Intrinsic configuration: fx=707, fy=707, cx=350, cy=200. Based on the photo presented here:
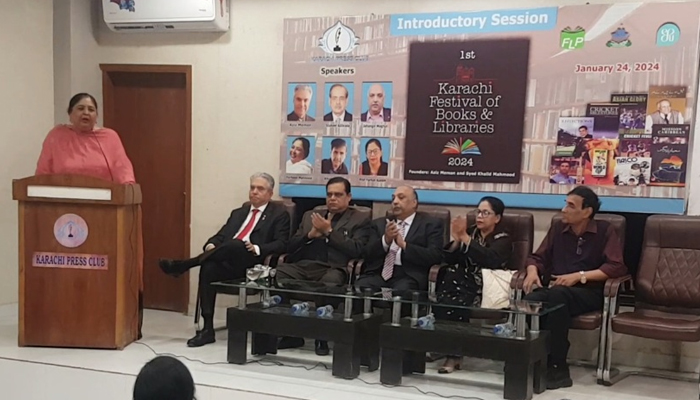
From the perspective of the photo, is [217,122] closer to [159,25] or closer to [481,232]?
[159,25]

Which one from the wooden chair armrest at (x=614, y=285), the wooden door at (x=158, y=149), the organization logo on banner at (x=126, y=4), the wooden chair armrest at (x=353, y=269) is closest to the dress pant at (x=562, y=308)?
the wooden chair armrest at (x=614, y=285)

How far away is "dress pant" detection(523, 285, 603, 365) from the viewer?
151 inches

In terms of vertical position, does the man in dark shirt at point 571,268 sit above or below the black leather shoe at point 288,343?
above

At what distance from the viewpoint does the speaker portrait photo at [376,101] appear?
16.2ft

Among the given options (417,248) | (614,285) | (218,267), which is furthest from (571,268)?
(218,267)

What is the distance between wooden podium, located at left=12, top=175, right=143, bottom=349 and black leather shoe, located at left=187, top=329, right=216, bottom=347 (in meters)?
0.46

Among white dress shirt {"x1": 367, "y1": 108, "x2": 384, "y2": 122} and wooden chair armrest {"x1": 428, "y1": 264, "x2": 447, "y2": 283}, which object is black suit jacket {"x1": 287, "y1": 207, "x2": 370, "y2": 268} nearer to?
wooden chair armrest {"x1": 428, "y1": 264, "x2": 447, "y2": 283}

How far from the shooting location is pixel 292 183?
5215 millimetres

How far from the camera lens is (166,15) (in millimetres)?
5359

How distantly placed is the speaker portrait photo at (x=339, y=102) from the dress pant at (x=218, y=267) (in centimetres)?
118

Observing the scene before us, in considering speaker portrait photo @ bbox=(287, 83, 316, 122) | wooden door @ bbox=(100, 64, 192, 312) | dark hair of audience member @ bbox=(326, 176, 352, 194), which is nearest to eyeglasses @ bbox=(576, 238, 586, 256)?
dark hair of audience member @ bbox=(326, 176, 352, 194)

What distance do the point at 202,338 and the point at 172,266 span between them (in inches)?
19.5

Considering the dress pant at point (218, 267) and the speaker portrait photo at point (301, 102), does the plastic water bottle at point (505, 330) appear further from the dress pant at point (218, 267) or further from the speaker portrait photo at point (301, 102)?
the speaker portrait photo at point (301, 102)

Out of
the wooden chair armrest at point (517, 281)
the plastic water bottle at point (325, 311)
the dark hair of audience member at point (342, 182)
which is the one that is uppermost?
the dark hair of audience member at point (342, 182)
